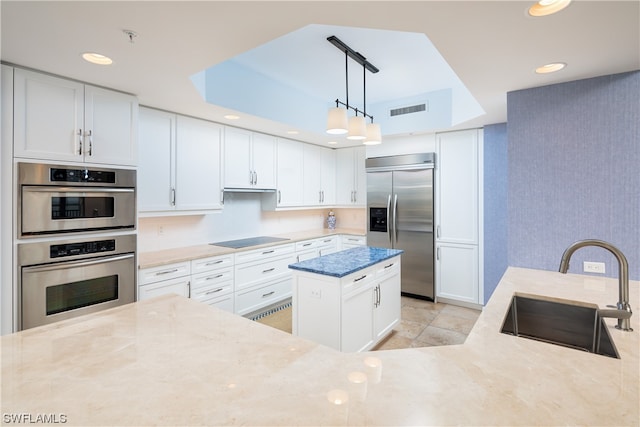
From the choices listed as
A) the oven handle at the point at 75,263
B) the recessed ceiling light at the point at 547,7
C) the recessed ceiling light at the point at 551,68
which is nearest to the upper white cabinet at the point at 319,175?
the oven handle at the point at 75,263

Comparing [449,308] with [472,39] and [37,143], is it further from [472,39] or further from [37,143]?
[37,143]

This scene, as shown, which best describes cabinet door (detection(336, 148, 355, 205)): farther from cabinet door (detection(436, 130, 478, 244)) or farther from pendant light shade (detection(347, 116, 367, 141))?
pendant light shade (detection(347, 116, 367, 141))

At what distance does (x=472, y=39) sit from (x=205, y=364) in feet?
6.40

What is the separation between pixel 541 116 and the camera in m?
2.41

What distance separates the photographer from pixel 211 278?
318 cm

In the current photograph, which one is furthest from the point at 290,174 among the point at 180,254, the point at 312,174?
the point at 180,254

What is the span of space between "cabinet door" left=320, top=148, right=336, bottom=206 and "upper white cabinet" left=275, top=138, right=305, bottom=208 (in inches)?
20.9

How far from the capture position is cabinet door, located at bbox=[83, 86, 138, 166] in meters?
2.27

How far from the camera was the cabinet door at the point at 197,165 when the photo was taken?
10.4ft

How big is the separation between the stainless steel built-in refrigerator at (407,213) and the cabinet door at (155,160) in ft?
9.39

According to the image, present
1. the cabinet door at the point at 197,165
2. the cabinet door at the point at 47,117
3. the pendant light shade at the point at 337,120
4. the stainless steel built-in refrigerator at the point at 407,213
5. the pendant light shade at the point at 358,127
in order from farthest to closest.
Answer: the stainless steel built-in refrigerator at the point at 407,213 → the cabinet door at the point at 197,165 → the pendant light shade at the point at 358,127 → the pendant light shade at the point at 337,120 → the cabinet door at the point at 47,117

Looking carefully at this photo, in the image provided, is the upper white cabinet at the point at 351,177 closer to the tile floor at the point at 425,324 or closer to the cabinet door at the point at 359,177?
the cabinet door at the point at 359,177

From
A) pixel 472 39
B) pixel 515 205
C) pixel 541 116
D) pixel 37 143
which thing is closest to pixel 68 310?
pixel 37 143

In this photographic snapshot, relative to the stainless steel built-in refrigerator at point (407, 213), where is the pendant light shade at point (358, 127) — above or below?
above
